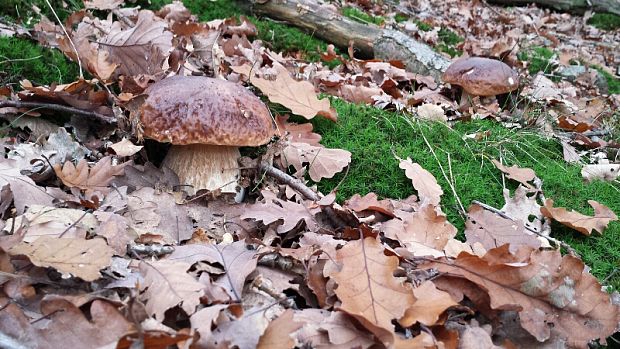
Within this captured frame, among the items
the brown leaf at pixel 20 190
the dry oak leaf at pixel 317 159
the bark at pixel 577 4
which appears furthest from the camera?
the bark at pixel 577 4

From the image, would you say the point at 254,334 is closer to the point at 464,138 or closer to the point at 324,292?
the point at 324,292

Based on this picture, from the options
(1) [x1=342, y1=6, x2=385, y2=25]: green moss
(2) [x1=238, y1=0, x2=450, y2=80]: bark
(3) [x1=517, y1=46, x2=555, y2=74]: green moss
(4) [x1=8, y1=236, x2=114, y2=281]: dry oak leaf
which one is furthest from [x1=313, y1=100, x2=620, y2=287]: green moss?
(3) [x1=517, y1=46, x2=555, y2=74]: green moss

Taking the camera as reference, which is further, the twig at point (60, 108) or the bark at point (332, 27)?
the bark at point (332, 27)

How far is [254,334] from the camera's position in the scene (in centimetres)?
163

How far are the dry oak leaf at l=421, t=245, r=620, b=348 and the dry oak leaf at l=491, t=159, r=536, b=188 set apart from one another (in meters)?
1.12

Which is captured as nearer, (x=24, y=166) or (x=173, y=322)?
(x=173, y=322)

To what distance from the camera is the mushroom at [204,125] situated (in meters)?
2.55

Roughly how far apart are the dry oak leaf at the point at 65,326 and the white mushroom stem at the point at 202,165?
4.45 ft

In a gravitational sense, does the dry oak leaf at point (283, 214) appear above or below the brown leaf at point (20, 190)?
below

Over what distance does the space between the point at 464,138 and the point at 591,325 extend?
1.76 meters

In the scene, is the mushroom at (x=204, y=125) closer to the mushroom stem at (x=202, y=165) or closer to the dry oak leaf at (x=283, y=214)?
the mushroom stem at (x=202, y=165)

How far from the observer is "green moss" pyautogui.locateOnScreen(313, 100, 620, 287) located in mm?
2779

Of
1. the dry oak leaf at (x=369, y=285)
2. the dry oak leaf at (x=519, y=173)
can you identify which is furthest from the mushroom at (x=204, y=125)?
the dry oak leaf at (x=519, y=173)

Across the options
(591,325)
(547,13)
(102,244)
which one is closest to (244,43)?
(102,244)
